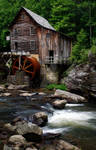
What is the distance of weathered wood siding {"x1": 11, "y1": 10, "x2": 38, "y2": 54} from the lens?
2162 centimetres

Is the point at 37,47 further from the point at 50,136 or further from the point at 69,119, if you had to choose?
the point at 50,136

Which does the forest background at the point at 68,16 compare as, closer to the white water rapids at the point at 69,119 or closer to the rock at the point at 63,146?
the white water rapids at the point at 69,119

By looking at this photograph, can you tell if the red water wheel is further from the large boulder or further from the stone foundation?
the large boulder

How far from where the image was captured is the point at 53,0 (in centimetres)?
2755

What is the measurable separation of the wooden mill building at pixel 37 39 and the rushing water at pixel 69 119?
31.1ft

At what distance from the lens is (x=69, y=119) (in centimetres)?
906

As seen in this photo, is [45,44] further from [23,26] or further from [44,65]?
[23,26]

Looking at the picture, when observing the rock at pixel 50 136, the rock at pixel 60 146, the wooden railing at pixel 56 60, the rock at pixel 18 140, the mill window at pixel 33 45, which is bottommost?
the rock at pixel 50 136

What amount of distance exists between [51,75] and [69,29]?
8251mm

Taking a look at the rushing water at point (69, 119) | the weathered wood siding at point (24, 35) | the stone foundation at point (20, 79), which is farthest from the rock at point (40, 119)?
the weathered wood siding at point (24, 35)

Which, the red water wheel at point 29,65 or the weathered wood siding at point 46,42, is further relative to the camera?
the weathered wood siding at point 46,42

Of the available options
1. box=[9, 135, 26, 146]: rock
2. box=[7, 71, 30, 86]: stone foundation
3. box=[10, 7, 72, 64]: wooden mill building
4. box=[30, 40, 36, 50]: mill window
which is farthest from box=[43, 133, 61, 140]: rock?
box=[30, 40, 36, 50]: mill window

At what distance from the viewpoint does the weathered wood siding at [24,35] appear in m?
21.6

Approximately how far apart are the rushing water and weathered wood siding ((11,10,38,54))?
11.2m
